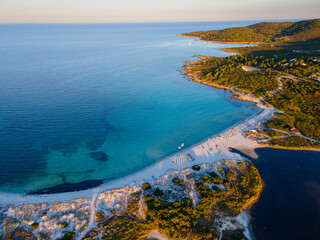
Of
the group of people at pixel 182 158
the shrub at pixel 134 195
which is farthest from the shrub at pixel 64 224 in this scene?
the group of people at pixel 182 158

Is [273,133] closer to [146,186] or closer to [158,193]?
[158,193]

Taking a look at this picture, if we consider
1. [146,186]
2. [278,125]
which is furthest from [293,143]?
[146,186]

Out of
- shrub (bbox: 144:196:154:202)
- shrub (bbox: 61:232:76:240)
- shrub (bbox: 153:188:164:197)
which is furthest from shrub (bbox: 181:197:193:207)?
shrub (bbox: 61:232:76:240)

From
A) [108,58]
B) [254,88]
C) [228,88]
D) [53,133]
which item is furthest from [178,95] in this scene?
[108,58]

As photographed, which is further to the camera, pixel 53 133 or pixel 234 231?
pixel 53 133

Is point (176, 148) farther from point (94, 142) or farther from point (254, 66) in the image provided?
point (254, 66)

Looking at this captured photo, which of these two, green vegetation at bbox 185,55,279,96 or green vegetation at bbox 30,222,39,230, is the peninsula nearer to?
green vegetation at bbox 30,222,39,230
